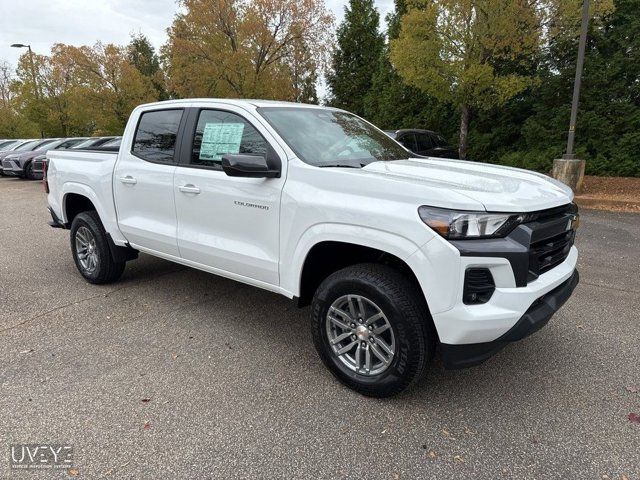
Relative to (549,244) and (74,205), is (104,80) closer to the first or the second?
(74,205)

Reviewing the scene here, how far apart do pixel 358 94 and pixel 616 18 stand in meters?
16.8

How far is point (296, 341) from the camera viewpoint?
3752 mm

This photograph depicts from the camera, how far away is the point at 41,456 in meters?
2.46

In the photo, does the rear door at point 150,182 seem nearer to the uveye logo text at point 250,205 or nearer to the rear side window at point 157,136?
the rear side window at point 157,136

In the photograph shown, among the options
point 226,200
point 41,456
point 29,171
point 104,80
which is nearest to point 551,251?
point 226,200

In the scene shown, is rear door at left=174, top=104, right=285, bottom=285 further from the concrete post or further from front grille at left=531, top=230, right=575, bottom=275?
the concrete post

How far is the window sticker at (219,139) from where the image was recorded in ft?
11.8

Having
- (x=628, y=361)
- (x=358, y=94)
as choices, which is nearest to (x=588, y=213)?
(x=628, y=361)

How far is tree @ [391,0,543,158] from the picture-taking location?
34.7 ft

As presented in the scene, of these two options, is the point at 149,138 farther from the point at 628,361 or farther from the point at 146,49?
the point at 146,49

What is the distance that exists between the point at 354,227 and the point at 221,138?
1.52 meters

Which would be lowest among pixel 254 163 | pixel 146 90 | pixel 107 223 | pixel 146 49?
pixel 107 223

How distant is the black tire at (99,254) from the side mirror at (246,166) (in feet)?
7.99

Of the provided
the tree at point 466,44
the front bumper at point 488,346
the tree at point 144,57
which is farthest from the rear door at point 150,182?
the tree at point 144,57
